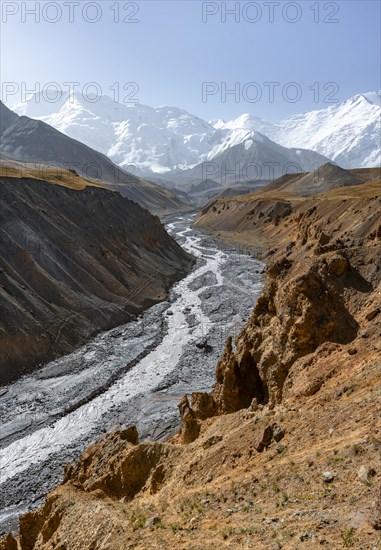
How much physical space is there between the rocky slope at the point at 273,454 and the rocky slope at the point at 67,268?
69.0ft

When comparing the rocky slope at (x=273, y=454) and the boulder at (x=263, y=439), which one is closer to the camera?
the rocky slope at (x=273, y=454)

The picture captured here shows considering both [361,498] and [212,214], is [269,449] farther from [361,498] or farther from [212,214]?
[212,214]

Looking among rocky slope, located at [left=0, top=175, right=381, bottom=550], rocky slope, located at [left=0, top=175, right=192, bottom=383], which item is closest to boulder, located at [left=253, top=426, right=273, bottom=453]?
rocky slope, located at [left=0, top=175, right=381, bottom=550]

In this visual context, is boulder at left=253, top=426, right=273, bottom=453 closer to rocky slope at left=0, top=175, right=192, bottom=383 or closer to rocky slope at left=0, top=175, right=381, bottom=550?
rocky slope at left=0, top=175, right=381, bottom=550

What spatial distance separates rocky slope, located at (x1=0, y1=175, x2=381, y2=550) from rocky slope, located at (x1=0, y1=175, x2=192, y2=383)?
21030 millimetres

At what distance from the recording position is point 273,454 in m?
12.9

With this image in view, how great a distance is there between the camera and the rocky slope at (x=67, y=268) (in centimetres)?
Answer: 3956

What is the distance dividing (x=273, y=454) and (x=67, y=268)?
41669 mm

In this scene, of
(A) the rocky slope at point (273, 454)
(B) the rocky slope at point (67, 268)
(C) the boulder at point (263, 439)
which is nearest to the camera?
(A) the rocky slope at point (273, 454)

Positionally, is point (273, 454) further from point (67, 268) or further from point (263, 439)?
point (67, 268)

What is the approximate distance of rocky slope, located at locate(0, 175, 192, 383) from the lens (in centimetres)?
3956

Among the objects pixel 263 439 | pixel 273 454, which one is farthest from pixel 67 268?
pixel 273 454

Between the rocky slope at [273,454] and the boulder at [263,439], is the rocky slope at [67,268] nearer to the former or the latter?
the rocky slope at [273,454]

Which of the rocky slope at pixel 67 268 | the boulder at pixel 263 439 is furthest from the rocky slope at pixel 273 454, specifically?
the rocky slope at pixel 67 268
